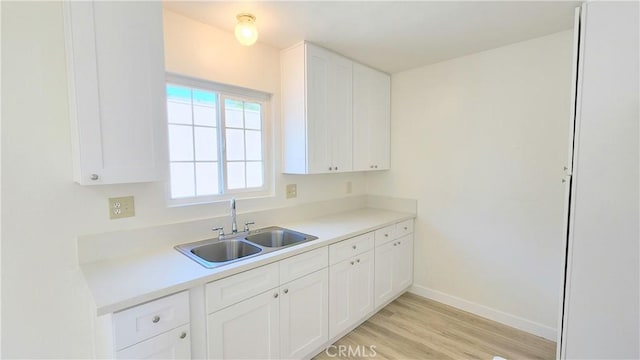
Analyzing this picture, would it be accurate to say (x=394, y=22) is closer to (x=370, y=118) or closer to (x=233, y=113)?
(x=370, y=118)

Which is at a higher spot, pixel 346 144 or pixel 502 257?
pixel 346 144

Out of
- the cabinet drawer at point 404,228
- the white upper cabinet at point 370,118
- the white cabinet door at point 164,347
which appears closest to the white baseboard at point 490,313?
the cabinet drawer at point 404,228

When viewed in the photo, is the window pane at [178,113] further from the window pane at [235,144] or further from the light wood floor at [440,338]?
the light wood floor at [440,338]

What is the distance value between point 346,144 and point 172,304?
1817 mm

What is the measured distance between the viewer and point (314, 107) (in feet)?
7.54

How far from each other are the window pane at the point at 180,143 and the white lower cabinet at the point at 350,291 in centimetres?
125

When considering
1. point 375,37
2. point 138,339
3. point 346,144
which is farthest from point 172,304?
point 375,37

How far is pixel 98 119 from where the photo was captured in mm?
1342

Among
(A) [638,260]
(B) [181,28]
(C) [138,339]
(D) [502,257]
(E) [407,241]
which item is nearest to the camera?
(C) [138,339]

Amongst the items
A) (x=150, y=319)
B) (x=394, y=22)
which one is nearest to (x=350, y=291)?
(x=150, y=319)

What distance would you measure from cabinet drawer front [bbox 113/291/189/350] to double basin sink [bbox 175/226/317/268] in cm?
25

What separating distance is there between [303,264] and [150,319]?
0.86m

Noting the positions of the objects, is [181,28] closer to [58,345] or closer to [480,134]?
[58,345]

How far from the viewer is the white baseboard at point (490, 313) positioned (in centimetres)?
224
